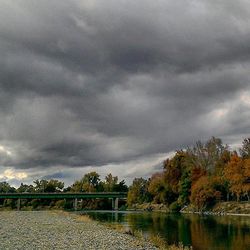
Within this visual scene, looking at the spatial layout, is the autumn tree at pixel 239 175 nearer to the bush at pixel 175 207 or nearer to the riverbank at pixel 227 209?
the riverbank at pixel 227 209

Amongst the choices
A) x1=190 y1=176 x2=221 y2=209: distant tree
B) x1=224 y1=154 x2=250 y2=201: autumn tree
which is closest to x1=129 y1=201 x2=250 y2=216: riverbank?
x1=190 y1=176 x2=221 y2=209: distant tree

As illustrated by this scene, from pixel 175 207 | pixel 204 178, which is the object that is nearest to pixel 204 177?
pixel 204 178

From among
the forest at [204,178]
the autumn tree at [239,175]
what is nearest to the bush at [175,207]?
the forest at [204,178]

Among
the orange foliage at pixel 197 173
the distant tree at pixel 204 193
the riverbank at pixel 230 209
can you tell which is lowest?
the riverbank at pixel 230 209

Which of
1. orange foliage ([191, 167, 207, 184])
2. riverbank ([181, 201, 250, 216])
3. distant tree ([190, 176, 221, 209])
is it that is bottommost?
riverbank ([181, 201, 250, 216])

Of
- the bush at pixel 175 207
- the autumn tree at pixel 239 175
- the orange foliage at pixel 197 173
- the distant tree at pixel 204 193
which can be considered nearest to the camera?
the autumn tree at pixel 239 175

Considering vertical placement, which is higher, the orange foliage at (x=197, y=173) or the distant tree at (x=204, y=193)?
the orange foliage at (x=197, y=173)

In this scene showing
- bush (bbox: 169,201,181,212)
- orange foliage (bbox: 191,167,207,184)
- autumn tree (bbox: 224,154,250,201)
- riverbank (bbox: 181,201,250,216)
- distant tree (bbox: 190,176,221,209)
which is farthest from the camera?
bush (bbox: 169,201,181,212)

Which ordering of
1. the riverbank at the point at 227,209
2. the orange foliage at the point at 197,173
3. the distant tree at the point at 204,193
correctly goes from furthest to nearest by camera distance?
the orange foliage at the point at 197,173
the distant tree at the point at 204,193
the riverbank at the point at 227,209

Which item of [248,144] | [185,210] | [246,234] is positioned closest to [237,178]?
[248,144]

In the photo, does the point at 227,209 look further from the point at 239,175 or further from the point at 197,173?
the point at 197,173

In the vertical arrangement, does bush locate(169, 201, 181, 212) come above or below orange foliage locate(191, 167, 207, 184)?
below

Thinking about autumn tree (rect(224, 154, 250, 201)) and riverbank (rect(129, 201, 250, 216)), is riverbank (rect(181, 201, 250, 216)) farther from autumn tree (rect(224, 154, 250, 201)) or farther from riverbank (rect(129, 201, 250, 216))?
autumn tree (rect(224, 154, 250, 201))

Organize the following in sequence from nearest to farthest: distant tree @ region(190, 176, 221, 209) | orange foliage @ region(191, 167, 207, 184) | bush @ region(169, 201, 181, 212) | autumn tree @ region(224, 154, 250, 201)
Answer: autumn tree @ region(224, 154, 250, 201) < distant tree @ region(190, 176, 221, 209) < orange foliage @ region(191, 167, 207, 184) < bush @ region(169, 201, 181, 212)
